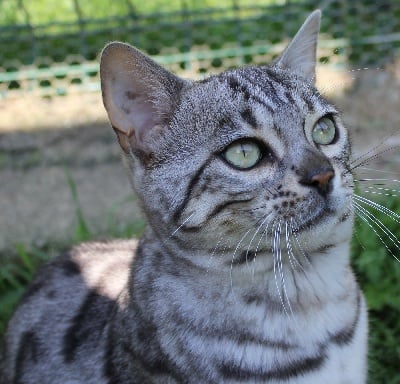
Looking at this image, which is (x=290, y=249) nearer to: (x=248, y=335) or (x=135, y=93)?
(x=248, y=335)

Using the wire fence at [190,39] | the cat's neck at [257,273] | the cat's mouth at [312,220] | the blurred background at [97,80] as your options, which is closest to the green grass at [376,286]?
the blurred background at [97,80]

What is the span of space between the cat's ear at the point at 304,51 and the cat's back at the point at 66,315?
97 centimetres

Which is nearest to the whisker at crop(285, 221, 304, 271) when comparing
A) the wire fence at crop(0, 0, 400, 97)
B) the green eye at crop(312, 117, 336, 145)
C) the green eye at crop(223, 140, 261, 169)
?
the green eye at crop(223, 140, 261, 169)

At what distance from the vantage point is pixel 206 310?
2.36 metres

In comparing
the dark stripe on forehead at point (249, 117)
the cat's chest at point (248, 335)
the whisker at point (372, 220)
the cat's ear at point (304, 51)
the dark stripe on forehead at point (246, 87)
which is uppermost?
the cat's ear at point (304, 51)

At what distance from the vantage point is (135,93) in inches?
92.8

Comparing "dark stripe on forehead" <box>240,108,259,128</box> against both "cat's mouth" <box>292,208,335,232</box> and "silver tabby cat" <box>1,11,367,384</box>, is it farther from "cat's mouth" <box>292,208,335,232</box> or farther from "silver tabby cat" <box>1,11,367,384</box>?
"cat's mouth" <box>292,208,335,232</box>

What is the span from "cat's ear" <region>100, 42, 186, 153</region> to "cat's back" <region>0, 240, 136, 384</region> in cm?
64

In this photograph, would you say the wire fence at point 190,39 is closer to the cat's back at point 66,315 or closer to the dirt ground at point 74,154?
the dirt ground at point 74,154

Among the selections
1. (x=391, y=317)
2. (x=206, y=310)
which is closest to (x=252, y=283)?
(x=206, y=310)

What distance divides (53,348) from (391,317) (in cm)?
161

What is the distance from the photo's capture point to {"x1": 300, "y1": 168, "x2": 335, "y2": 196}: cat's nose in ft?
6.91

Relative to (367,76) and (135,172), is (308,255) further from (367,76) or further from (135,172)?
(367,76)

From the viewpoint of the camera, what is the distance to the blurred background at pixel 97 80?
13.8 feet
